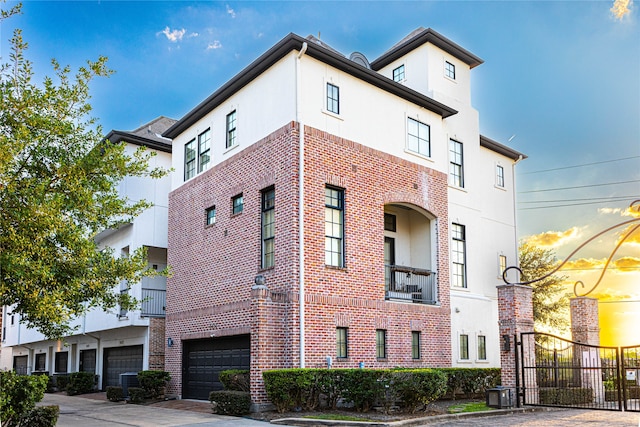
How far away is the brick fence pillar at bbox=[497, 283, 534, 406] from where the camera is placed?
1770 centimetres

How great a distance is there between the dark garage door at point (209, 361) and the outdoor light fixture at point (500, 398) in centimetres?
682

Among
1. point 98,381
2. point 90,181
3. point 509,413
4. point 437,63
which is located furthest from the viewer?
point 98,381

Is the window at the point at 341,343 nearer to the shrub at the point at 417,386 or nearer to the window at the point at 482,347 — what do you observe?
the shrub at the point at 417,386

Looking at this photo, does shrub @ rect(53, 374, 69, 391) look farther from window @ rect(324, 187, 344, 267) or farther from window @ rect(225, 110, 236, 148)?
window @ rect(324, 187, 344, 267)

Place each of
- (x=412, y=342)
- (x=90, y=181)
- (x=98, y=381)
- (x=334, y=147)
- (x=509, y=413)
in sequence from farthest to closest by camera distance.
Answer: (x=98, y=381)
(x=412, y=342)
(x=334, y=147)
(x=509, y=413)
(x=90, y=181)

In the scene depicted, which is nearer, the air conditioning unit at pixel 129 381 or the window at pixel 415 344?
the window at pixel 415 344

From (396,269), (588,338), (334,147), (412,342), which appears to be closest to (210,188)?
(334,147)

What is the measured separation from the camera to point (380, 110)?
2125cm

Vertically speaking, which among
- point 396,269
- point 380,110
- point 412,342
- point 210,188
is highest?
point 380,110

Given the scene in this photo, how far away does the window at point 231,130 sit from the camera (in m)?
21.8

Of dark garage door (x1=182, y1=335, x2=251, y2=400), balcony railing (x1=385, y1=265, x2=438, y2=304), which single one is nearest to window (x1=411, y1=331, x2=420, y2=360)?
balcony railing (x1=385, y1=265, x2=438, y2=304)

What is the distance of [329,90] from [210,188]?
569cm

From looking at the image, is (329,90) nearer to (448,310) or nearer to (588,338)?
(448,310)

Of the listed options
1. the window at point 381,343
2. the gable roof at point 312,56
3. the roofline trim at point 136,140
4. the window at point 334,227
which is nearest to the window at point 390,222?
the gable roof at point 312,56
